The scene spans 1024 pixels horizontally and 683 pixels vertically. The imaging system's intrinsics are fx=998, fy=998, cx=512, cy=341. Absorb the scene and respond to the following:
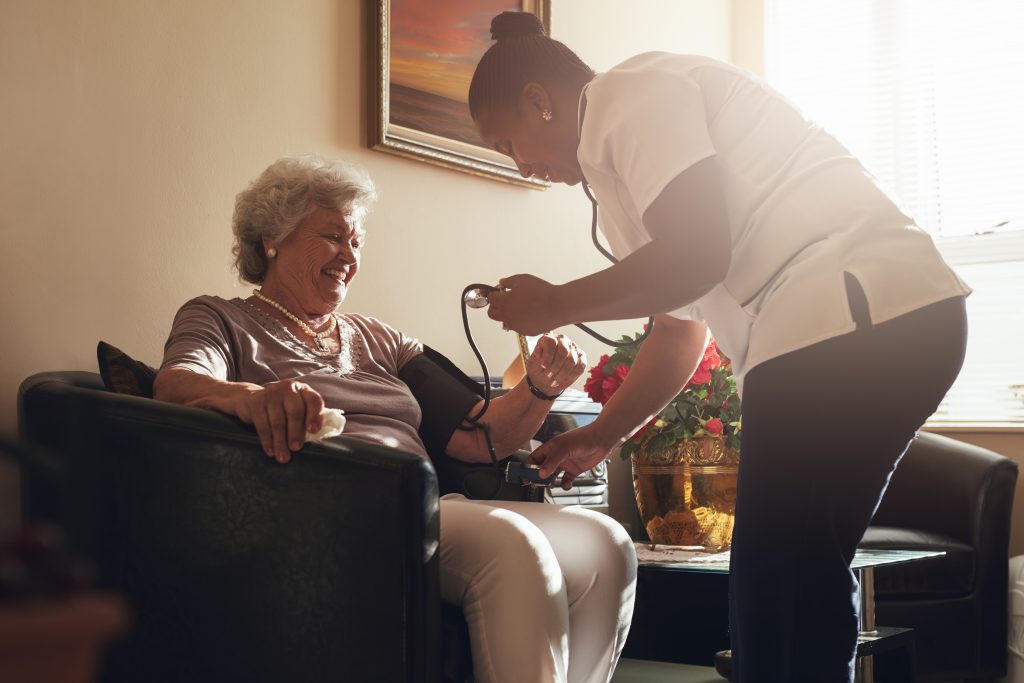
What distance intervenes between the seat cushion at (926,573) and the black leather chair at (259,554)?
5.66 feet

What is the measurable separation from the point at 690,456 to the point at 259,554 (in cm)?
135

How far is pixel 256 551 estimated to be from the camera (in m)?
1.34

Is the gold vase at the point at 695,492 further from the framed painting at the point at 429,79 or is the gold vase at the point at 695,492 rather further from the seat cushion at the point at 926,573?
the framed painting at the point at 429,79

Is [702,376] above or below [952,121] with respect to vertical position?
below

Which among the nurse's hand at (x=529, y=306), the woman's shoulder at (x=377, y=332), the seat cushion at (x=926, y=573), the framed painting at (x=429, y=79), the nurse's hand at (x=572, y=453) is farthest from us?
the seat cushion at (x=926, y=573)

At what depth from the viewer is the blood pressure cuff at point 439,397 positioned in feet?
6.51

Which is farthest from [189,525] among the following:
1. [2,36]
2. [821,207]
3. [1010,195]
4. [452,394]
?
[1010,195]

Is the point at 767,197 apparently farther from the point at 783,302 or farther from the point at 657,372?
the point at 657,372

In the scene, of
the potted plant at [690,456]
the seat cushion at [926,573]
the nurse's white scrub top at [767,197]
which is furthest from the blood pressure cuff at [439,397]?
the seat cushion at [926,573]

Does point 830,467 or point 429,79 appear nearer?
point 830,467

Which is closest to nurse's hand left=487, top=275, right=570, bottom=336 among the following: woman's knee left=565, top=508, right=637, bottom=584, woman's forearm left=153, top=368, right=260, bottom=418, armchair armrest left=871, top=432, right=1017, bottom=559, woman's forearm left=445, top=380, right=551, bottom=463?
woman's forearm left=153, top=368, right=260, bottom=418

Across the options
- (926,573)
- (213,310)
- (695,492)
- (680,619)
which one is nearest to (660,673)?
(680,619)

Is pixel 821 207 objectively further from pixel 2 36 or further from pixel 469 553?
pixel 2 36

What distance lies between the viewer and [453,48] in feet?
9.53
